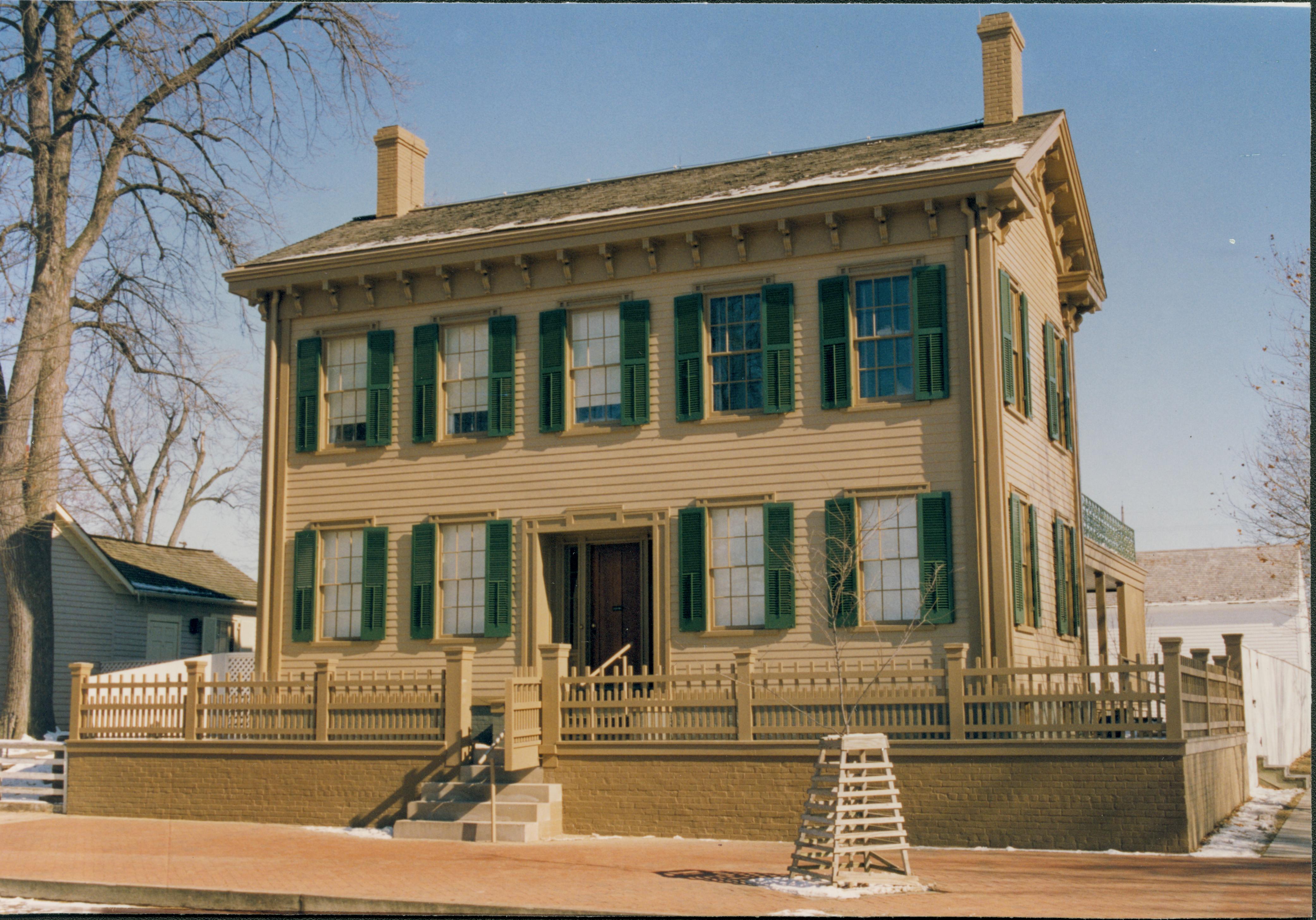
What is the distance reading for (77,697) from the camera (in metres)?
18.2

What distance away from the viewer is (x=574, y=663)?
60.8 feet

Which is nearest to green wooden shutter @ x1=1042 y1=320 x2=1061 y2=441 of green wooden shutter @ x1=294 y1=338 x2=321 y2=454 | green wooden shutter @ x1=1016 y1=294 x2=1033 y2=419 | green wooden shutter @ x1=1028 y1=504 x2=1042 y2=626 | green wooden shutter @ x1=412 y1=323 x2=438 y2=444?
green wooden shutter @ x1=1016 y1=294 x2=1033 y2=419

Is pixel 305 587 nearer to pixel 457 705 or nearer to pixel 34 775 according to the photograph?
pixel 34 775

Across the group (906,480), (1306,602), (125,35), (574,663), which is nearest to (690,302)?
(906,480)

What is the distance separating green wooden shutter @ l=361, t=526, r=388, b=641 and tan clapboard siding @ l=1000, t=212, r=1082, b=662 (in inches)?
338

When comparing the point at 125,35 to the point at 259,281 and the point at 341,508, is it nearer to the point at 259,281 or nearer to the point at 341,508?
the point at 259,281

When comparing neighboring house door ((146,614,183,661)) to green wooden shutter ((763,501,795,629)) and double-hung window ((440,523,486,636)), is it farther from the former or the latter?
green wooden shutter ((763,501,795,629))

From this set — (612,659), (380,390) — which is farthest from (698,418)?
(380,390)

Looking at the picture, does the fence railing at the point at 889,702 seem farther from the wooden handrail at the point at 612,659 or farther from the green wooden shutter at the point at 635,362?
the green wooden shutter at the point at 635,362

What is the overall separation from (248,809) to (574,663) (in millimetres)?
4607

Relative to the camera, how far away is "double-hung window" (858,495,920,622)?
53.3 feet

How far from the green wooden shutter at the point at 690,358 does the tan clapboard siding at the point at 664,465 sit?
0.50 feet

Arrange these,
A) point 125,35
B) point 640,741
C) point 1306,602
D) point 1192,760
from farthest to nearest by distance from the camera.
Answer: point 1306,602 → point 125,35 → point 640,741 → point 1192,760

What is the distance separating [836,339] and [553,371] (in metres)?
3.97
